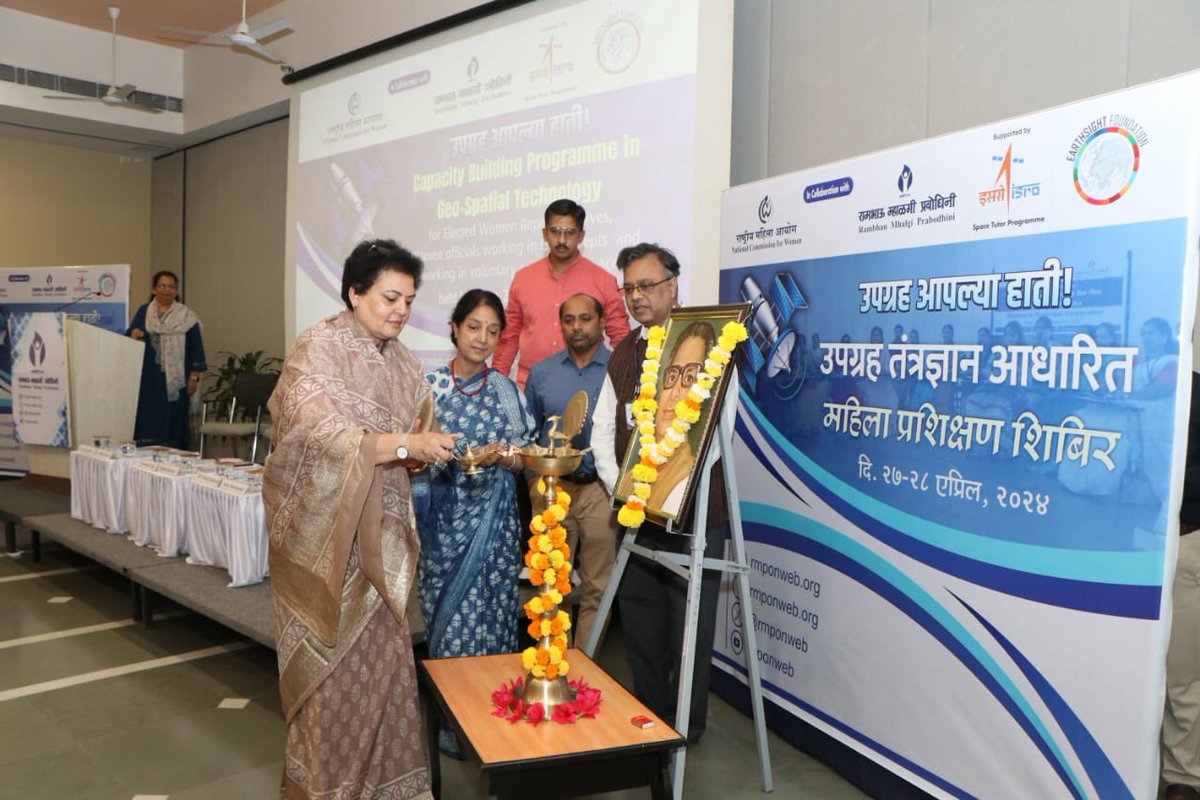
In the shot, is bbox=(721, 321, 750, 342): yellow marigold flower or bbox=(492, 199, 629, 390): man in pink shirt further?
bbox=(492, 199, 629, 390): man in pink shirt

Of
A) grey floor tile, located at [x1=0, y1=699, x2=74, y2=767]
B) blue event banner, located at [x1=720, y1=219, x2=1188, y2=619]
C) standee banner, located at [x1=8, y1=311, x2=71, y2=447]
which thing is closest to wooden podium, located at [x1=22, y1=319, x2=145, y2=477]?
standee banner, located at [x1=8, y1=311, x2=71, y2=447]

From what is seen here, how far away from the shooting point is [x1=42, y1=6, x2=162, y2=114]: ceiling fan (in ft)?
25.5

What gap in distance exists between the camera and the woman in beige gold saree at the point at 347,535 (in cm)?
221

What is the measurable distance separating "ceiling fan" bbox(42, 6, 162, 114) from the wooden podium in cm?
257

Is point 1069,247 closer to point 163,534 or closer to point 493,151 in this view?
point 493,151

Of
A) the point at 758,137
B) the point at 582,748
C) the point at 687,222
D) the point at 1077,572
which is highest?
the point at 758,137

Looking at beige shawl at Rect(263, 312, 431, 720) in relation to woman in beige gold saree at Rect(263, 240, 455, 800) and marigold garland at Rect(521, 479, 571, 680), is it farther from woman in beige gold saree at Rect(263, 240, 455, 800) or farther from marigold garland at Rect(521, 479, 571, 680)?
marigold garland at Rect(521, 479, 571, 680)

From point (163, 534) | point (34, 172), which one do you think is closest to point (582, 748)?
point (163, 534)

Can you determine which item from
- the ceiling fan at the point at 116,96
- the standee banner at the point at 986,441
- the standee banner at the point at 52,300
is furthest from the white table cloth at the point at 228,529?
the ceiling fan at the point at 116,96

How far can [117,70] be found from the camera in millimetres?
8594

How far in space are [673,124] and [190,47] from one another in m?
6.83

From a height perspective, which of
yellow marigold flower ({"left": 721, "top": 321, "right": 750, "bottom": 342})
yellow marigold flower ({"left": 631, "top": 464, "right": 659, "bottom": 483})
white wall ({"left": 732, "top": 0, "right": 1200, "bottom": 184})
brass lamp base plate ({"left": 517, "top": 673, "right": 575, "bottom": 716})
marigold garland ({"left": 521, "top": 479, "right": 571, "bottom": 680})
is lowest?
brass lamp base plate ({"left": 517, "top": 673, "right": 575, "bottom": 716})

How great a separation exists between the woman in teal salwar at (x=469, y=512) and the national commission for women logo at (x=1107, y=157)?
66.6 inches

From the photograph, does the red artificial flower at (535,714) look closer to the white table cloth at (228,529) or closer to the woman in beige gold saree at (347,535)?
Result: the woman in beige gold saree at (347,535)
